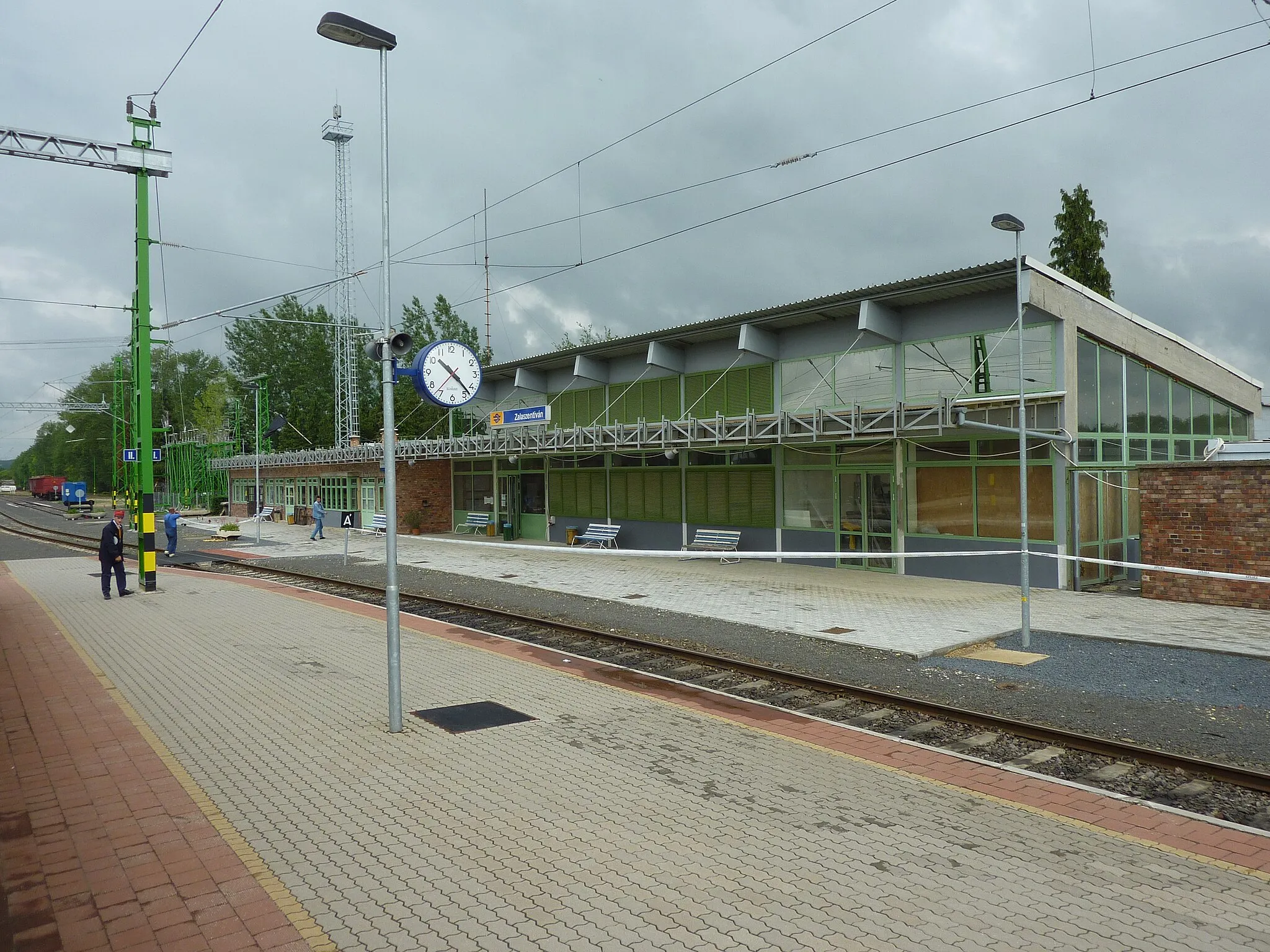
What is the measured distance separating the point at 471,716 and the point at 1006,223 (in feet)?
29.2

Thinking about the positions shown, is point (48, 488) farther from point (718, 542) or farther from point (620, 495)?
point (718, 542)

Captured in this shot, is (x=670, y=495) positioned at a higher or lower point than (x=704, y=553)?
higher

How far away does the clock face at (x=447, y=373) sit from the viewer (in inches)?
299

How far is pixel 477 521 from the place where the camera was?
31.9m

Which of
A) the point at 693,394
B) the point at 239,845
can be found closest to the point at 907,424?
the point at 693,394

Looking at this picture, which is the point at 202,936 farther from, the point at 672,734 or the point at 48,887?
the point at 672,734

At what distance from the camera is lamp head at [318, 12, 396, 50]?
7082 mm

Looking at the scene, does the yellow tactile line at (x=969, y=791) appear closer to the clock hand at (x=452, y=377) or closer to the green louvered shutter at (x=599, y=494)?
the clock hand at (x=452, y=377)

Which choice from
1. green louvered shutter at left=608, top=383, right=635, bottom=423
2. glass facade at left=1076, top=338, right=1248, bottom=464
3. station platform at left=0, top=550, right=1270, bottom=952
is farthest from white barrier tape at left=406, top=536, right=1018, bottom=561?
station platform at left=0, top=550, right=1270, bottom=952

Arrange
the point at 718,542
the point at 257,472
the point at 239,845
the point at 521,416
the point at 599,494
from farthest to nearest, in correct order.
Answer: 1. the point at 257,472
2. the point at 599,494
3. the point at 521,416
4. the point at 718,542
5. the point at 239,845

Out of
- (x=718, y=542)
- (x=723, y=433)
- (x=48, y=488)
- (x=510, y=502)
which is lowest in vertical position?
(x=718, y=542)

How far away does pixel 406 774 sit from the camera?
6383 millimetres

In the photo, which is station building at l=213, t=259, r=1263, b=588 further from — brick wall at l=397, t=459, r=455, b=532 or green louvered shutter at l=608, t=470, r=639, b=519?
brick wall at l=397, t=459, r=455, b=532

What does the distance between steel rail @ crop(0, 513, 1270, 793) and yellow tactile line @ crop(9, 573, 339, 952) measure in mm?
5537
